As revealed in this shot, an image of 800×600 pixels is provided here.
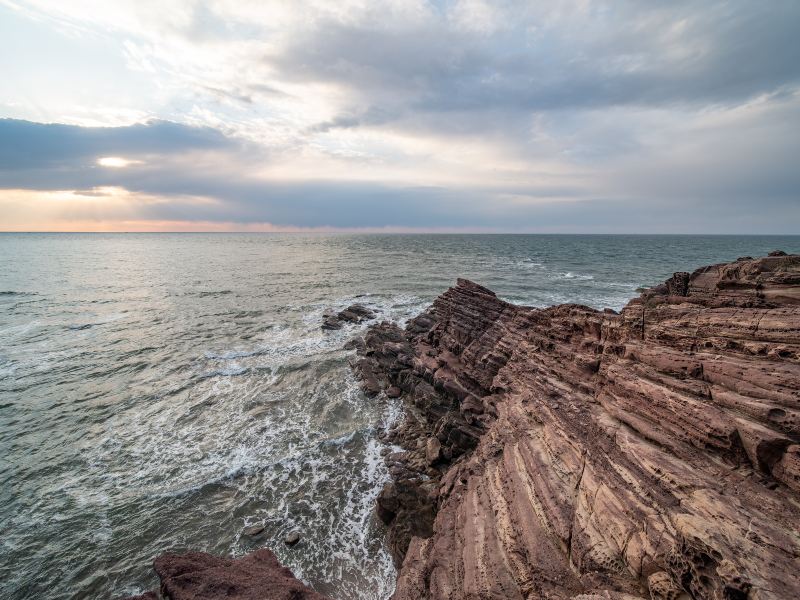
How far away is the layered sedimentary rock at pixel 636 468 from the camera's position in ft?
20.1

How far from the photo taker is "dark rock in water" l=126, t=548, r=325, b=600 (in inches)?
325

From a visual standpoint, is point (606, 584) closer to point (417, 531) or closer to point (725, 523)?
point (725, 523)

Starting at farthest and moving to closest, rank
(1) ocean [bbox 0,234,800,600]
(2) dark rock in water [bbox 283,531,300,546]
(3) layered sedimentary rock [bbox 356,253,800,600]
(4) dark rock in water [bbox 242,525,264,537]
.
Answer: (4) dark rock in water [bbox 242,525,264,537] → (2) dark rock in water [bbox 283,531,300,546] → (1) ocean [bbox 0,234,800,600] → (3) layered sedimentary rock [bbox 356,253,800,600]

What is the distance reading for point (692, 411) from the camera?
792cm

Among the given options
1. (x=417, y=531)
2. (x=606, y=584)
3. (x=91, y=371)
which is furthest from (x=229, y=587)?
(x=91, y=371)

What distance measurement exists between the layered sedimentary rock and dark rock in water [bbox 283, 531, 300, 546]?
3162mm

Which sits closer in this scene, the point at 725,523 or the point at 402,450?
the point at 725,523

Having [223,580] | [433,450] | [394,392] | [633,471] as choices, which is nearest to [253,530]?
[223,580]

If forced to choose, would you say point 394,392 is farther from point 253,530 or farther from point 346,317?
point 346,317

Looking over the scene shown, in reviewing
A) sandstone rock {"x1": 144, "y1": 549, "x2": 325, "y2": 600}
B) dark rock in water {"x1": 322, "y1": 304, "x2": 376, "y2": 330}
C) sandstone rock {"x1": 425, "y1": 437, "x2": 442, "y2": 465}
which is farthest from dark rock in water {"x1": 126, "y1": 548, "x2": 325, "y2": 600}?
dark rock in water {"x1": 322, "y1": 304, "x2": 376, "y2": 330}

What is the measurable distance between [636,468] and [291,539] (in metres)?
10.9

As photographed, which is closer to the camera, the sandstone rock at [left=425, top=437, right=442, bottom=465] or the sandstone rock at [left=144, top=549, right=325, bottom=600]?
the sandstone rock at [left=144, top=549, right=325, bottom=600]

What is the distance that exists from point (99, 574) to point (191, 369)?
15.4m

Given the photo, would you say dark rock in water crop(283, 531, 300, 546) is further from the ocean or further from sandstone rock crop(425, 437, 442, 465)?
sandstone rock crop(425, 437, 442, 465)
